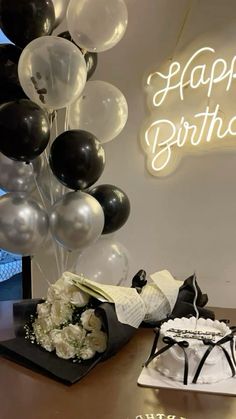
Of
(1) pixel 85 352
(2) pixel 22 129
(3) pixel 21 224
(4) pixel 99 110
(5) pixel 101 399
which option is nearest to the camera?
(5) pixel 101 399

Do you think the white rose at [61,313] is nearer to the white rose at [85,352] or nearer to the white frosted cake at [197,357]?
the white rose at [85,352]

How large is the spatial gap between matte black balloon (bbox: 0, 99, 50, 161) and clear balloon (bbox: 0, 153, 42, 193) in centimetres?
12

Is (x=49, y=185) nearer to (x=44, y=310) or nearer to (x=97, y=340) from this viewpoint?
(x=44, y=310)

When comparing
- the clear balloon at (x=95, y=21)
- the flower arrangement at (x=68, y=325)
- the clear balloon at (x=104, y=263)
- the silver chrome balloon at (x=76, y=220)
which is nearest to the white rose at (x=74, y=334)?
the flower arrangement at (x=68, y=325)

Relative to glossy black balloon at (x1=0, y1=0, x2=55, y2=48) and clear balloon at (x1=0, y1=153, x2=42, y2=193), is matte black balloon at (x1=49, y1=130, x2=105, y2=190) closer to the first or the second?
clear balloon at (x1=0, y1=153, x2=42, y2=193)

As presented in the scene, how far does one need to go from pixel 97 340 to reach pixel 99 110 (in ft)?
3.23

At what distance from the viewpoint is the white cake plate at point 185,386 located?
962 mm

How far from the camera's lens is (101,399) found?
0.95 meters

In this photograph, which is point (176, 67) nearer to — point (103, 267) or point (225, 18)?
point (225, 18)


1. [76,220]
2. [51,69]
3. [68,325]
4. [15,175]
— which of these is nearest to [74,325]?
[68,325]

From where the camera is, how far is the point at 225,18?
2117mm

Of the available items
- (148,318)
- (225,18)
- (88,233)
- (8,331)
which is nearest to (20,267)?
(88,233)

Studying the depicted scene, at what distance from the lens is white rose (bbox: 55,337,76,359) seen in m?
1.10

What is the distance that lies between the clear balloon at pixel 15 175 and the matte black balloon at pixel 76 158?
0.11 m
